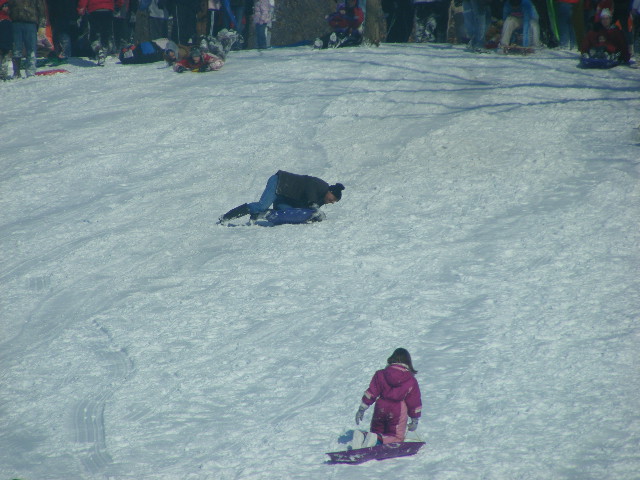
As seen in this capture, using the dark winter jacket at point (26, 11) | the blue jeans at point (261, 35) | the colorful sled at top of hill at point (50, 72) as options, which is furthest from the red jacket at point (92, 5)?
the blue jeans at point (261, 35)

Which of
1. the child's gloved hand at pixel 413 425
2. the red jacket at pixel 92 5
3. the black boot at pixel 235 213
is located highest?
the red jacket at pixel 92 5

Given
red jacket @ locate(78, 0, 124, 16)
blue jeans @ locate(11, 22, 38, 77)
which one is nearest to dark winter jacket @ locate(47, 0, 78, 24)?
red jacket @ locate(78, 0, 124, 16)

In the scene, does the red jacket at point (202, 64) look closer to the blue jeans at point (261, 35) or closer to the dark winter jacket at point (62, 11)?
the blue jeans at point (261, 35)

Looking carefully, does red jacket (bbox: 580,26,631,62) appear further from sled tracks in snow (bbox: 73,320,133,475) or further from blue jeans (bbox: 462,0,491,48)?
sled tracks in snow (bbox: 73,320,133,475)

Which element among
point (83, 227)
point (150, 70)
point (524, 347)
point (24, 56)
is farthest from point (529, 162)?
point (24, 56)

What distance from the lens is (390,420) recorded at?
4.95m

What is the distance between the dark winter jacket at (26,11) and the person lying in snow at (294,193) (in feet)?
27.2

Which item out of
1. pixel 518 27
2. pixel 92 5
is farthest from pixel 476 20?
pixel 92 5

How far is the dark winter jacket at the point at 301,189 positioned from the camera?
9.09 metres

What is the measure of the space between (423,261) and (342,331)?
60.3 inches

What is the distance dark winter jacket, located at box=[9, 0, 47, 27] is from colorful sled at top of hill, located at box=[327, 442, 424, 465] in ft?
41.8

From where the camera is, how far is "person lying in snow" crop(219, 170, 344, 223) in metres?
9.09

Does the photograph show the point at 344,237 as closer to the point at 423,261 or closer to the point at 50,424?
the point at 423,261

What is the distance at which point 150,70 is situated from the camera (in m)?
16.7
